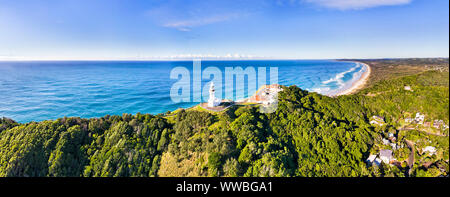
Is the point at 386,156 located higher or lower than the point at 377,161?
higher

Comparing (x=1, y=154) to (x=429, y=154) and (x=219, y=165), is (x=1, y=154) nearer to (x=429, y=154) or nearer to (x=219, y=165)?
(x=219, y=165)

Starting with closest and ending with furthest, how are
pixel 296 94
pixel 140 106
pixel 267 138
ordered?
pixel 267 138
pixel 296 94
pixel 140 106

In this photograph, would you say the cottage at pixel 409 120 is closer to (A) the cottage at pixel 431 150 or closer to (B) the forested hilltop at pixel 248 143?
(B) the forested hilltop at pixel 248 143

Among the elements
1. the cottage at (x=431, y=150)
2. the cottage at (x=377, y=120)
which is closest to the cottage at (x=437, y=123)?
the cottage at (x=431, y=150)

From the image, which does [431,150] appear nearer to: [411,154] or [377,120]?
[411,154]

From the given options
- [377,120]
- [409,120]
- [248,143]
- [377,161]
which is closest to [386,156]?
[377,161]
